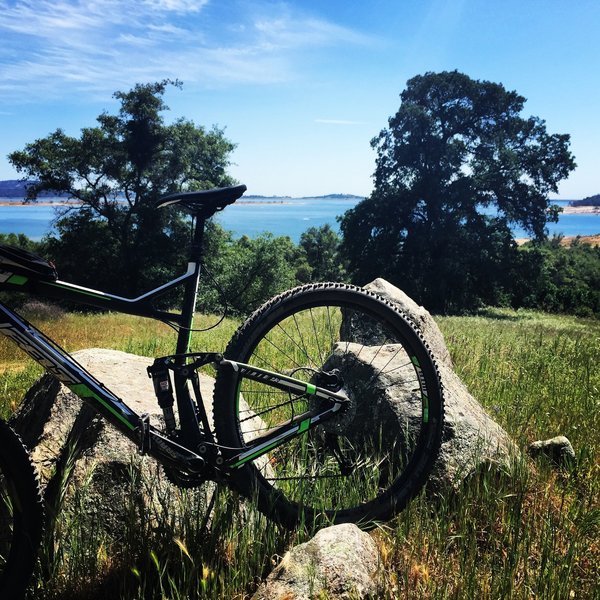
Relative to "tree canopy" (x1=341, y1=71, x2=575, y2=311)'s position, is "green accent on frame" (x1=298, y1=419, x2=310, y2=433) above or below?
below

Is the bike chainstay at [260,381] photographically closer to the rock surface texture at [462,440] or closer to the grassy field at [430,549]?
the grassy field at [430,549]

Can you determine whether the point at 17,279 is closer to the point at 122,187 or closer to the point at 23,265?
the point at 23,265

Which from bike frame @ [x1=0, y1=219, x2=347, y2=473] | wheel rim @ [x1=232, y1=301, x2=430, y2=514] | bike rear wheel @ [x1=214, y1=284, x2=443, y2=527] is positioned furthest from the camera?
wheel rim @ [x1=232, y1=301, x2=430, y2=514]

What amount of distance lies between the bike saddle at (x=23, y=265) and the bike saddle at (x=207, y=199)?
63 centimetres

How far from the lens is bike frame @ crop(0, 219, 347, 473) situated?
7.66 ft

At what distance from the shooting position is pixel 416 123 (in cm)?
3544

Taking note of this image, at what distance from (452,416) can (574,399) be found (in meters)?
1.73

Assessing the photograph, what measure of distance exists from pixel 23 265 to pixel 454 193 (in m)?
36.3

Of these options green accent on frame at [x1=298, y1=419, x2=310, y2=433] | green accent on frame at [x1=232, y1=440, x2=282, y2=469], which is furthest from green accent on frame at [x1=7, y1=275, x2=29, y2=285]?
green accent on frame at [x1=298, y1=419, x2=310, y2=433]

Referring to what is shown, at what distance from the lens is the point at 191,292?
2.61m

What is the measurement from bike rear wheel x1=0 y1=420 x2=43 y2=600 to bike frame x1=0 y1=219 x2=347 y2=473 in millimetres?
348

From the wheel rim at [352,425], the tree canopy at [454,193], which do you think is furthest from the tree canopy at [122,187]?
the wheel rim at [352,425]

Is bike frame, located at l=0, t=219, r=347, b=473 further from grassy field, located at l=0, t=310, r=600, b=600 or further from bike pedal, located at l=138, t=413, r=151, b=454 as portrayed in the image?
grassy field, located at l=0, t=310, r=600, b=600

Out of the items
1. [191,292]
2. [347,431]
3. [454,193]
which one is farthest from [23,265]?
[454,193]
